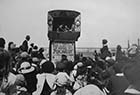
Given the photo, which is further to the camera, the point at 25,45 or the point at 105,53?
the point at 25,45

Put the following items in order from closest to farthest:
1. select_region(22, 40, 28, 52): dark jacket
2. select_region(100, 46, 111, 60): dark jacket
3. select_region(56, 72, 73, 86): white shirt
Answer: select_region(56, 72, 73, 86): white shirt → select_region(100, 46, 111, 60): dark jacket → select_region(22, 40, 28, 52): dark jacket

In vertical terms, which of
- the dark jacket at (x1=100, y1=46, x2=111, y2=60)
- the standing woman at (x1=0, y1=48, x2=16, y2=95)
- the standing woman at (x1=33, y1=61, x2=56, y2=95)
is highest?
the standing woman at (x1=0, y1=48, x2=16, y2=95)

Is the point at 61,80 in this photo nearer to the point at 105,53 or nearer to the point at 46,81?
the point at 46,81

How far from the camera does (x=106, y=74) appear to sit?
534 centimetres

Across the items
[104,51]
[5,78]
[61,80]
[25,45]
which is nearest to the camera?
[5,78]

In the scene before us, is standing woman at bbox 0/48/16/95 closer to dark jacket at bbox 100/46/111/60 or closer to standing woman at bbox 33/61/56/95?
standing woman at bbox 33/61/56/95

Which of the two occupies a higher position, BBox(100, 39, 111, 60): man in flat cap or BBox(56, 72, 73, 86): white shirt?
BBox(56, 72, 73, 86): white shirt

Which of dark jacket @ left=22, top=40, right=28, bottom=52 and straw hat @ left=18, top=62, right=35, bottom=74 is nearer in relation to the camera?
straw hat @ left=18, top=62, right=35, bottom=74

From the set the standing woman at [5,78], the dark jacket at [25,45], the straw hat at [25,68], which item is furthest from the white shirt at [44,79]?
the dark jacket at [25,45]

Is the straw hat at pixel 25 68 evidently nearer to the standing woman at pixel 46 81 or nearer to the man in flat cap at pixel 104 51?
the standing woman at pixel 46 81

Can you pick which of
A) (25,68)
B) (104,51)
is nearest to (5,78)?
(25,68)

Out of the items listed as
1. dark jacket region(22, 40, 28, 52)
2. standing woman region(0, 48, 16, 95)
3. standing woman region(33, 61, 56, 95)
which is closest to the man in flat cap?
dark jacket region(22, 40, 28, 52)

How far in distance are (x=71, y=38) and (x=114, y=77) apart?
170 inches

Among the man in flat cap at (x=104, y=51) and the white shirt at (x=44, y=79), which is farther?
the man in flat cap at (x=104, y=51)
